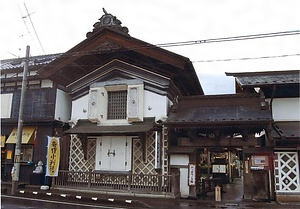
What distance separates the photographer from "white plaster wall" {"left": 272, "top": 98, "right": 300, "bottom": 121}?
13.1 meters

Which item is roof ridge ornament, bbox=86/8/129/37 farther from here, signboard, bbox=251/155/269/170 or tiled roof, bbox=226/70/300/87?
signboard, bbox=251/155/269/170

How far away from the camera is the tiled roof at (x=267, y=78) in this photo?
42.4 feet

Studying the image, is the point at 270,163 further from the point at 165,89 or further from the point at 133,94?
the point at 133,94

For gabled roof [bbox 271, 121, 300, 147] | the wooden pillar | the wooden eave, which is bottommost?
the wooden pillar

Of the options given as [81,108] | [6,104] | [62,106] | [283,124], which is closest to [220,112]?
[283,124]

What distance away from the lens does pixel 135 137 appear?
14.9m

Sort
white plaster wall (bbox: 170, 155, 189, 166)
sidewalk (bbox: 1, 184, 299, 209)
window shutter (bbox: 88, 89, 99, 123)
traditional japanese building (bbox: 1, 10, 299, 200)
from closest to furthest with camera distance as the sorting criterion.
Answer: sidewalk (bbox: 1, 184, 299, 209) < traditional japanese building (bbox: 1, 10, 299, 200) < white plaster wall (bbox: 170, 155, 189, 166) < window shutter (bbox: 88, 89, 99, 123)

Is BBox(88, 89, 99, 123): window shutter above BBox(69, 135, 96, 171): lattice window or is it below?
above

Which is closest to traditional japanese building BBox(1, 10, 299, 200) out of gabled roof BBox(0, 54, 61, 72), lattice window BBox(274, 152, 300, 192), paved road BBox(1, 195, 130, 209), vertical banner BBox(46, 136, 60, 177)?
lattice window BBox(274, 152, 300, 192)

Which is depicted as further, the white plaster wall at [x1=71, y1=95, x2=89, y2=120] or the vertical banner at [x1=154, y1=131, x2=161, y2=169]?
the white plaster wall at [x1=71, y1=95, x2=89, y2=120]

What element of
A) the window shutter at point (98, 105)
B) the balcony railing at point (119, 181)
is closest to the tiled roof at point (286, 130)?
the balcony railing at point (119, 181)

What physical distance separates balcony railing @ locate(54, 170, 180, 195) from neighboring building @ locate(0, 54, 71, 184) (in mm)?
1789

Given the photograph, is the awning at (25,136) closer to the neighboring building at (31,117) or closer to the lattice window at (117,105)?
the neighboring building at (31,117)

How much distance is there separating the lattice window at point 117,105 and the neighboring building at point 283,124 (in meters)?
6.12
